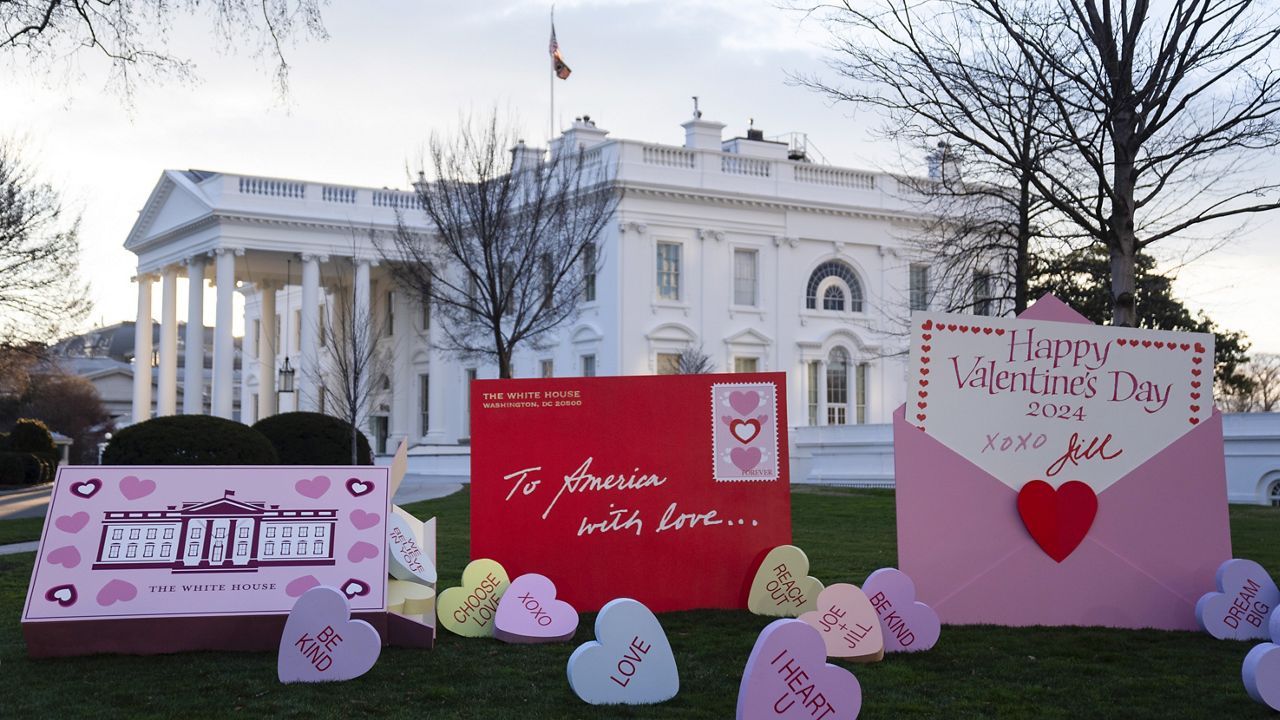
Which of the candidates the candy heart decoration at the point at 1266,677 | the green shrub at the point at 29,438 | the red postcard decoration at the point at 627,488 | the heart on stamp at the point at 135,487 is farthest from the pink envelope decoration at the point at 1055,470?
the green shrub at the point at 29,438

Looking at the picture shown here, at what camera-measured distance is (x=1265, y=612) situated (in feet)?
30.0

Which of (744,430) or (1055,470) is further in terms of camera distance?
(744,430)

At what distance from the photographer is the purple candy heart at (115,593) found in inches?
319

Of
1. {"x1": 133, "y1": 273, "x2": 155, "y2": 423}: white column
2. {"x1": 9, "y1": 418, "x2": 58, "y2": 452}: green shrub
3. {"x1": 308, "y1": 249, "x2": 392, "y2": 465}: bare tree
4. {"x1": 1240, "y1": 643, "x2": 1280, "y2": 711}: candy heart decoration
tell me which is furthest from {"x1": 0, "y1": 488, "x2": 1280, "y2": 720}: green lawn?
{"x1": 133, "y1": 273, "x2": 155, "y2": 423}: white column

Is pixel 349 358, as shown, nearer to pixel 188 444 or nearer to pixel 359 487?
pixel 188 444

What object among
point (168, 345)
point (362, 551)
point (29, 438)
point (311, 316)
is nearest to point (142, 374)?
point (168, 345)

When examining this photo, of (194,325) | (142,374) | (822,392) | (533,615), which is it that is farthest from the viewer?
(142,374)

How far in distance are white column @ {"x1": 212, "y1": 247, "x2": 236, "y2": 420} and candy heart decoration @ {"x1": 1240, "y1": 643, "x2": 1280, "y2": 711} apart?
4392cm

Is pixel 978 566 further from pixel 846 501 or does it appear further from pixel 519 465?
pixel 846 501

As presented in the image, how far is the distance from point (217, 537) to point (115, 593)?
2.08ft

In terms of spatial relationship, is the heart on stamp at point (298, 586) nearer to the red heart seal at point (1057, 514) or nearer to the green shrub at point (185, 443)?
the red heart seal at point (1057, 514)

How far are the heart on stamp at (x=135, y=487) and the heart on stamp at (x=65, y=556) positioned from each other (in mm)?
446

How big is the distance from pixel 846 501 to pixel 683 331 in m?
21.8

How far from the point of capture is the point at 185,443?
2370cm
